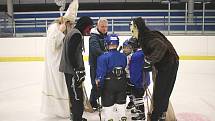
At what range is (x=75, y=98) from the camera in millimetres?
4047

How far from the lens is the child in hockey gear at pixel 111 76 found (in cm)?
382

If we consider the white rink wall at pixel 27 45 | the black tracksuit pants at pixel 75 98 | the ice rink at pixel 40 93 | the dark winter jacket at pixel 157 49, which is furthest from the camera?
the white rink wall at pixel 27 45

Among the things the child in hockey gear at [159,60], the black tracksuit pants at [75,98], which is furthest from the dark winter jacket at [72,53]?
the child in hockey gear at [159,60]

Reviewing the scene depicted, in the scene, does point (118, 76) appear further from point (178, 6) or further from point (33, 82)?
point (178, 6)

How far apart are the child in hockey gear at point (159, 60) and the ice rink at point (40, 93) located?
91 centimetres

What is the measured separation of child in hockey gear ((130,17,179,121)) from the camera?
3.66m

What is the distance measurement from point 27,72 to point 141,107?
4.94m

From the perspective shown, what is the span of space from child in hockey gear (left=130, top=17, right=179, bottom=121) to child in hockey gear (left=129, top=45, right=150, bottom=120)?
1.32 ft

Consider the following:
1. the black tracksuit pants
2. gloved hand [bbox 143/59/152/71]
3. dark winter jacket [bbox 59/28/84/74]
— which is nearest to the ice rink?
the black tracksuit pants

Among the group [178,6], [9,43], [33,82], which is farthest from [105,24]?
[178,6]

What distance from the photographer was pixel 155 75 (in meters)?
3.94

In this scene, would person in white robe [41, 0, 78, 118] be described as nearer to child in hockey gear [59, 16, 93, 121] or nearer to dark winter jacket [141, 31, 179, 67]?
child in hockey gear [59, 16, 93, 121]

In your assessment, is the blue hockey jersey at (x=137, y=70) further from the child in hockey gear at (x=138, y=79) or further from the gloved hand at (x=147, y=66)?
the gloved hand at (x=147, y=66)

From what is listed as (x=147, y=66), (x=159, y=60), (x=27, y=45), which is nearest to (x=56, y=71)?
(x=147, y=66)
